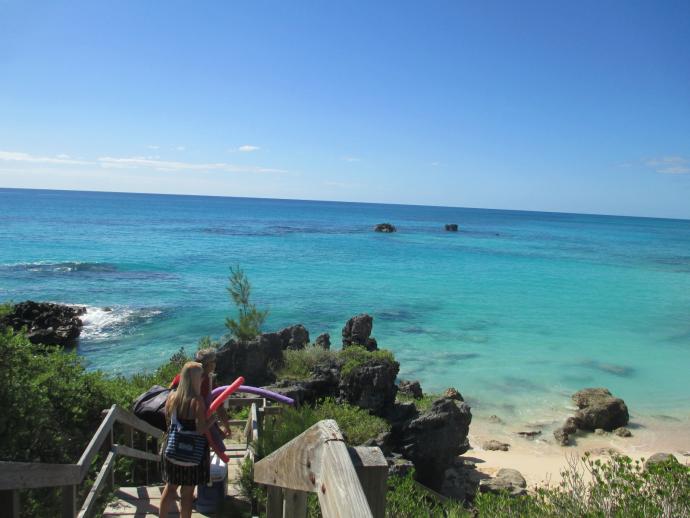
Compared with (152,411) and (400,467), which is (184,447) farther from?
(400,467)

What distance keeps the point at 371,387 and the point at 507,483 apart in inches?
143

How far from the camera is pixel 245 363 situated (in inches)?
587

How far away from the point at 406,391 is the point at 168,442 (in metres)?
11.9

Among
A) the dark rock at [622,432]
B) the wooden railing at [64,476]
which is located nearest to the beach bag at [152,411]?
the wooden railing at [64,476]

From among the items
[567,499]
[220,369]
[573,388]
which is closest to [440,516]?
[567,499]

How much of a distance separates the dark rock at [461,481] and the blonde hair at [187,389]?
8061 millimetres

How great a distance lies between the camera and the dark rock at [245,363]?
14836 millimetres

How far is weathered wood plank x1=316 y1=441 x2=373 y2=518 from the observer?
1.76 metres

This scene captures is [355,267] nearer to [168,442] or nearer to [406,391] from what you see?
[406,391]

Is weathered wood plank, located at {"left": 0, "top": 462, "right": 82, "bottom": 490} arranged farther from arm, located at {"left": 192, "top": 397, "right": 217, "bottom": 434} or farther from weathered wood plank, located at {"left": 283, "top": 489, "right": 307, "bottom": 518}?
arm, located at {"left": 192, "top": 397, "right": 217, "bottom": 434}

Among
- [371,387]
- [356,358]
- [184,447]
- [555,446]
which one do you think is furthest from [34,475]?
[555,446]

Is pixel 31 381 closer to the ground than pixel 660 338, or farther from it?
farther from it

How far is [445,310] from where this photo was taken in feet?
102

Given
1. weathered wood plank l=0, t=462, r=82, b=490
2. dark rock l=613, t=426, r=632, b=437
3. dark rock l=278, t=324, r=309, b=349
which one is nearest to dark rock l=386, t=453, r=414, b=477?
weathered wood plank l=0, t=462, r=82, b=490
